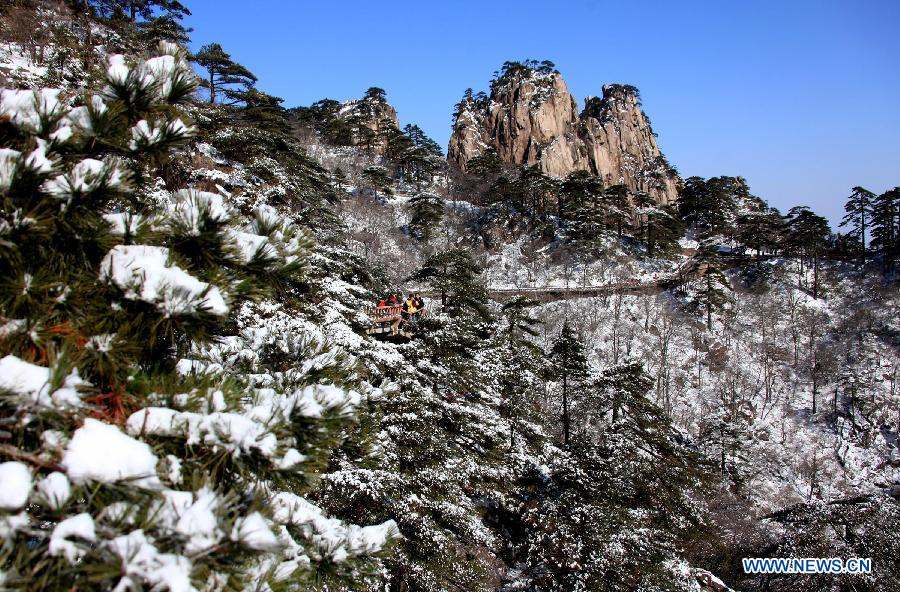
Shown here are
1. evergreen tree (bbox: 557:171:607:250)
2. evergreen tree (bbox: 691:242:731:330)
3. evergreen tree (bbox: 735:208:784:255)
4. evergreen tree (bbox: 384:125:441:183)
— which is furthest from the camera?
evergreen tree (bbox: 384:125:441:183)

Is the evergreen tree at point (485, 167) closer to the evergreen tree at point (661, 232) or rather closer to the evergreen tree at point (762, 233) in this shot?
the evergreen tree at point (661, 232)

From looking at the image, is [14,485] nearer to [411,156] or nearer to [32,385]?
[32,385]

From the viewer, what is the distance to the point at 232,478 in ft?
6.68

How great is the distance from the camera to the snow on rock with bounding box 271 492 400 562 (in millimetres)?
2414

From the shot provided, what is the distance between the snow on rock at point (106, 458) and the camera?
1509 millimetres

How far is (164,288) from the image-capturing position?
1.94 metres

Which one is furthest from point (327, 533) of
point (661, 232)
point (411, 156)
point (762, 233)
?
point (411, 156)

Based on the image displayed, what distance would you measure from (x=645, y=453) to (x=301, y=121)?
215 ft

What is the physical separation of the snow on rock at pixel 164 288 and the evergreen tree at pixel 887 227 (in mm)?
56303

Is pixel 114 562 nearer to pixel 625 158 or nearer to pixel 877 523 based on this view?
pixel 877 523

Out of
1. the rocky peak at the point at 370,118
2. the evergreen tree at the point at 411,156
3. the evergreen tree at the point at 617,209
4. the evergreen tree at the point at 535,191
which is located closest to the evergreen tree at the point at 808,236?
the evergreen tree at the point at 617,209

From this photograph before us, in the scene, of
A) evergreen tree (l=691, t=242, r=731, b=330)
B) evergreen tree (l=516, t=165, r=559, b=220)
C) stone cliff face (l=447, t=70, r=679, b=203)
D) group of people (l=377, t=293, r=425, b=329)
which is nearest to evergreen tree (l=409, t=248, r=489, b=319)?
group of people (l=377, t=293, r=425, b=329)

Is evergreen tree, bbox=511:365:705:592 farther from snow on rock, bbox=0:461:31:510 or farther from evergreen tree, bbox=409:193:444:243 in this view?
evergreen tree, bbox=409:193:444:243

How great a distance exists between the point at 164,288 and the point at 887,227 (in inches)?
2295
